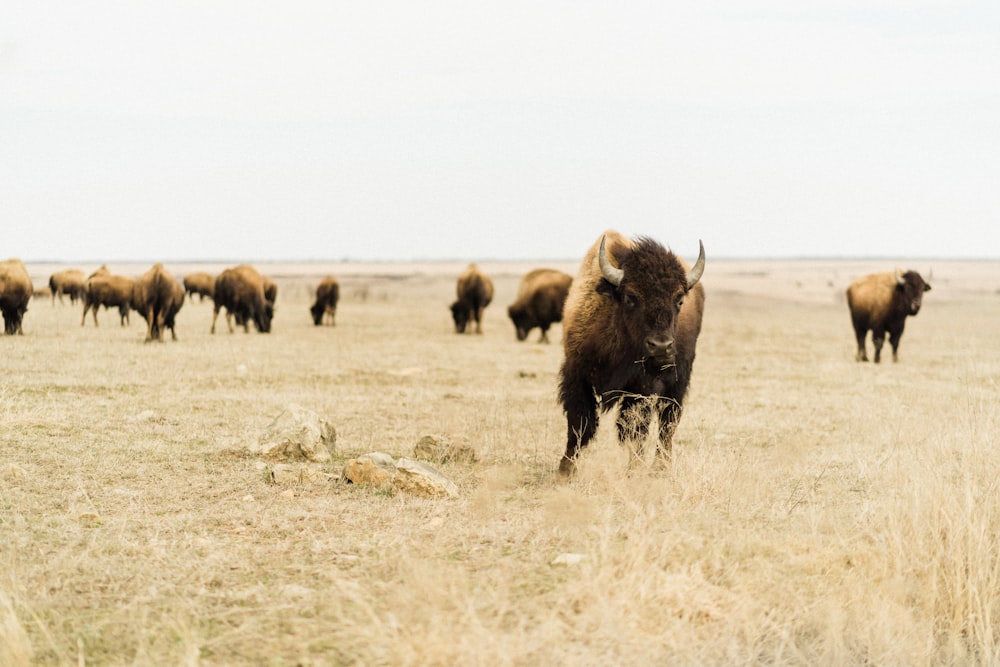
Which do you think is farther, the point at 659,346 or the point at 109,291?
the point at 109,291

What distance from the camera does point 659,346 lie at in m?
6.18

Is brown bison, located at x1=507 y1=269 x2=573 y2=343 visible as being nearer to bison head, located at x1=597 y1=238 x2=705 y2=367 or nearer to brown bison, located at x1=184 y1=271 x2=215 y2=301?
bison head, located at x1=597 y1=238 x2=705 y2=367

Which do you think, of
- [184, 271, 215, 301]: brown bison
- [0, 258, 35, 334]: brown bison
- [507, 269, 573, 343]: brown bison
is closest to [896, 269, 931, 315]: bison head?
[507, 269, 573, 343]: brown bison

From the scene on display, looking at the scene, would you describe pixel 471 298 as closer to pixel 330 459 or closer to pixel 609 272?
pixel 330 459

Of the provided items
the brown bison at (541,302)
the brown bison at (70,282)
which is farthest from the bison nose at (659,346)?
the brown bison at (70,282)

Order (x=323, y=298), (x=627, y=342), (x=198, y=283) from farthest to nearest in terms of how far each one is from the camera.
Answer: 1. (x=198, y=283)
2. (x=323, y=298)
3. (x=627, y=342)

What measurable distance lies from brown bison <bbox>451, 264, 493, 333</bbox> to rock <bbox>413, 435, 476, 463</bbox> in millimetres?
18173

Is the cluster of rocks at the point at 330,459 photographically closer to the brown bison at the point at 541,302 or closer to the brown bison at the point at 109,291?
the brown bison at the point at 541,302

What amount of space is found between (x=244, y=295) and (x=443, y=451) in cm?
1816

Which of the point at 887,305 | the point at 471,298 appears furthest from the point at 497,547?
the point at 471,298

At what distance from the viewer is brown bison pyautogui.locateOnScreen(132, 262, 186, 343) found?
19969mm

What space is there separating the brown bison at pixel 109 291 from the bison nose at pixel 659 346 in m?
24.0

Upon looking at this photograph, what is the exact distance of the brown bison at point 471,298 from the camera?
2605 centimetres

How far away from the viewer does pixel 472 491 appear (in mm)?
6539
